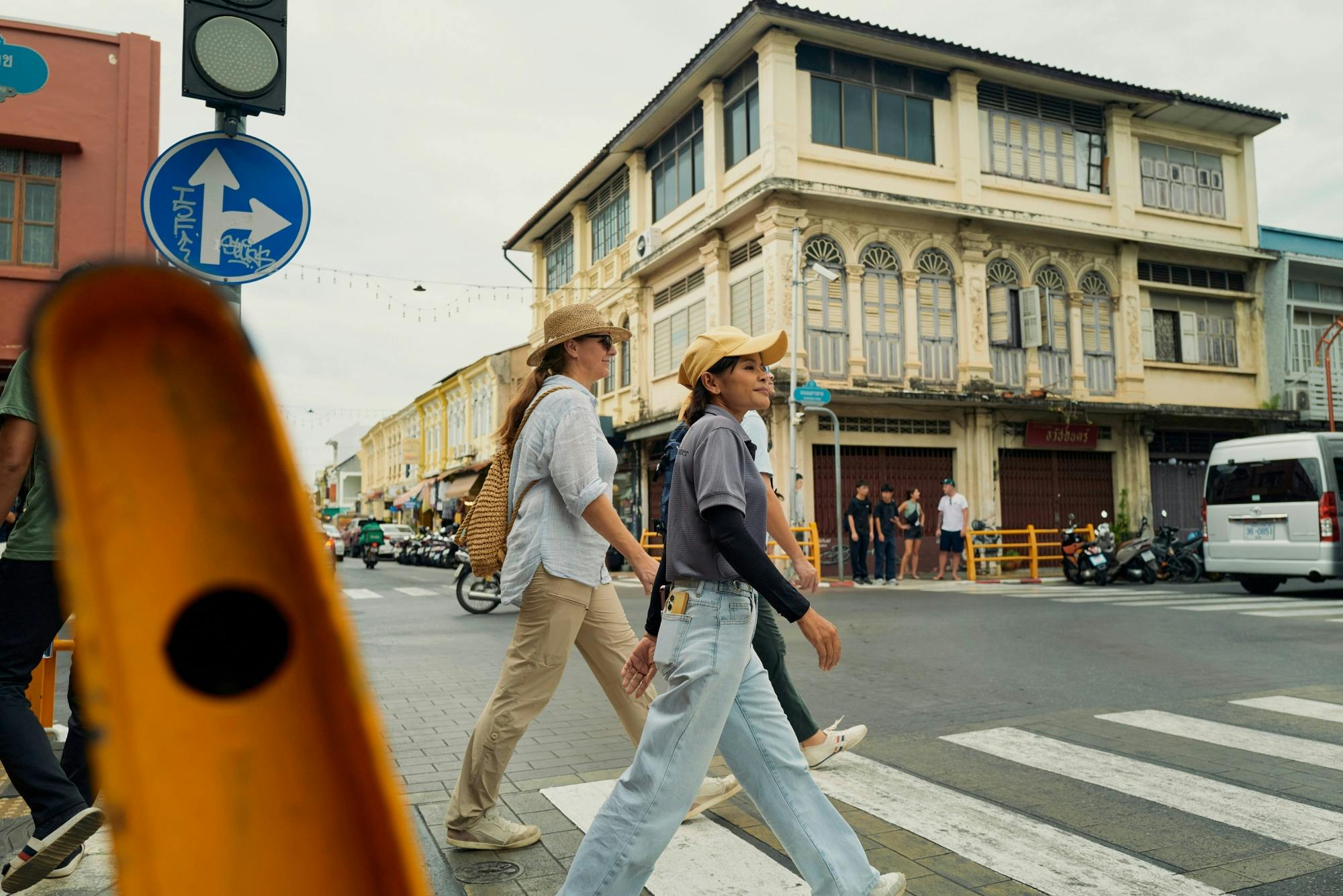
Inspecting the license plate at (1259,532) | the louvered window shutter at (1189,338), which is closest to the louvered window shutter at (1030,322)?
the louvered window shutter at (1189,338)

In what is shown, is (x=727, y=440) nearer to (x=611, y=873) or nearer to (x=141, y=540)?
(x=611, y=873)

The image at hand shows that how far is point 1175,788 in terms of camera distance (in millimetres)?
4285

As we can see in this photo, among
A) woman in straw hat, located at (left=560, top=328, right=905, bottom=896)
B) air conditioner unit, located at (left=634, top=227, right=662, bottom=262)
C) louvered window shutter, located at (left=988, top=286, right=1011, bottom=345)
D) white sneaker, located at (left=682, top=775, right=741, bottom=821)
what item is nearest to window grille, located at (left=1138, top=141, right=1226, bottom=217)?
louvered window shutter, located at (left=988, top=286, right=1011, bottom=345)

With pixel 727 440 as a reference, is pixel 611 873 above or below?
below

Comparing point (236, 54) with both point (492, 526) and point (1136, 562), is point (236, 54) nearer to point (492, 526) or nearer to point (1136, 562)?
point (492, 526)

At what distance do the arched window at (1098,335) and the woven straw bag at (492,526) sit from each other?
73.0 ft

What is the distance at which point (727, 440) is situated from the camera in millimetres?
2756

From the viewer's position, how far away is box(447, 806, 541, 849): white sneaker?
3.46 meters

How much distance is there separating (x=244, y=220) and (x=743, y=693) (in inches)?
120

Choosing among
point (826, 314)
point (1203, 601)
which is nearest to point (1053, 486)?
point (826, 314)

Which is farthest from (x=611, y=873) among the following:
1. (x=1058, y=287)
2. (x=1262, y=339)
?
(x=1262, y=339)

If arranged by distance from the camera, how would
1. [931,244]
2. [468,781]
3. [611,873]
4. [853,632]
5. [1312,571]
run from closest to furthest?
[611,873] → [468,781] → [853,632] → [1312,571] → [931,244]

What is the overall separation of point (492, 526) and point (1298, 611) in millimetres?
11141

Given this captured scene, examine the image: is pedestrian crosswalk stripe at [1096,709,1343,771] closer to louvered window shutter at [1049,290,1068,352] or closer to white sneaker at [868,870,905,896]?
white sneaker at [868,870,905,896]
